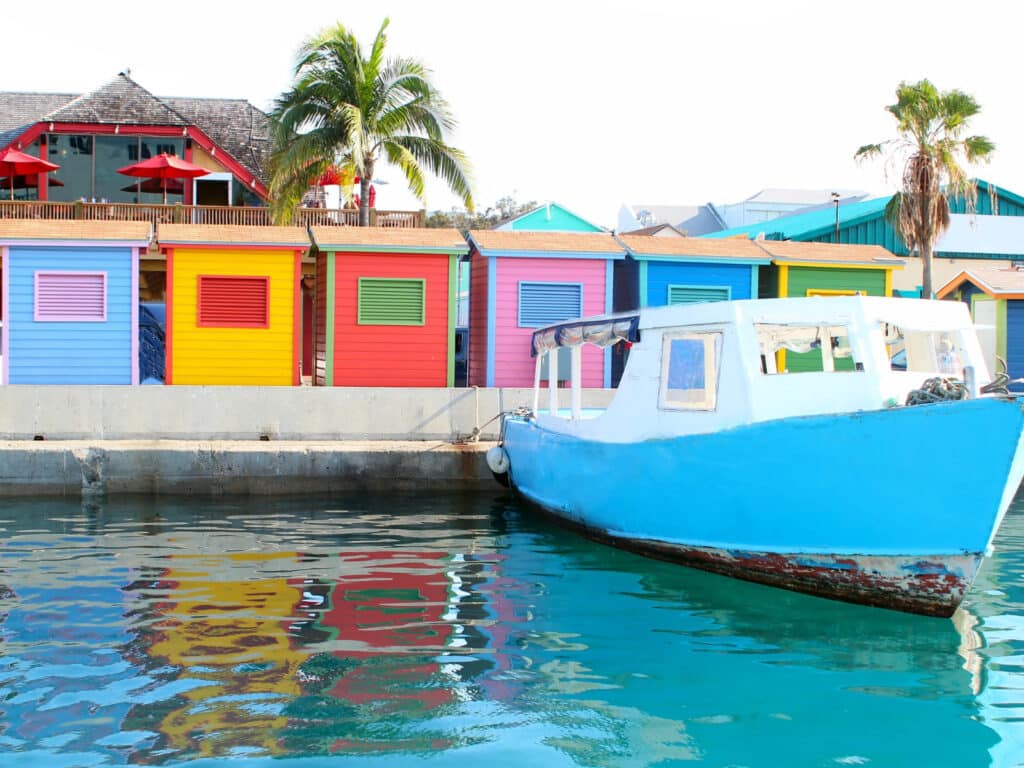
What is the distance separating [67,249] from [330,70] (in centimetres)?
859

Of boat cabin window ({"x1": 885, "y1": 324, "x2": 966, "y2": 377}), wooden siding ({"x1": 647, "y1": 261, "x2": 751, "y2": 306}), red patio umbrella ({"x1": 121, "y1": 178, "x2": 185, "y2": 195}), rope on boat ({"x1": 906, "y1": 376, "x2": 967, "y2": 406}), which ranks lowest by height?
rope on boat ({"x1": 906, "y1": 376, "x2": 967, "y2": 406})

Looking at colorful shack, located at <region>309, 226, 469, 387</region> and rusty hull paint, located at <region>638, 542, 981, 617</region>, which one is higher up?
colorful shack, located at <region>309, 226, 469, 387</region>

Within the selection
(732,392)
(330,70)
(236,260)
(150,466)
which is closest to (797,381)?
(732,392)

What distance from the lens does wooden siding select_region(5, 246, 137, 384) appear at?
17.5 meters

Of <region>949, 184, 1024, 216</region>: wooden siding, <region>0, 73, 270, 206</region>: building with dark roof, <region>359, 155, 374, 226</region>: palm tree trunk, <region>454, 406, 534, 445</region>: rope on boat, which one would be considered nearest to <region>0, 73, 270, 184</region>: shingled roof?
<region>0, 73, 270, 206</region>: building with dark roof

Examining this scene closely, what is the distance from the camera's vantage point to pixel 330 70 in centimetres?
2406

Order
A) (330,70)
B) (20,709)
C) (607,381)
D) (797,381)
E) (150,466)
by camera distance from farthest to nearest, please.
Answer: (330,70)
(607,381)
(150,466)
(797,381)
(20,709)

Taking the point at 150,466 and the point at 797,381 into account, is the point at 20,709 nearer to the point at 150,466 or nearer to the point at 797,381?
the point at 797,381

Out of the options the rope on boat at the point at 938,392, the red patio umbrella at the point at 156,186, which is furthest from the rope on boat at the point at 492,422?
the red patio umbrella at the point at 156,186

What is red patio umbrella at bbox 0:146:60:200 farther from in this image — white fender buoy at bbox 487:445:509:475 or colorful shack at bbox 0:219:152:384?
white fender buoy at bbox 487:445:509:475

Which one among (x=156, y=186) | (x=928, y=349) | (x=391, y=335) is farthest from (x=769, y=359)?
(x=156, y=186)

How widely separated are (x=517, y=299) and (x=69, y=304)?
7.47 metres

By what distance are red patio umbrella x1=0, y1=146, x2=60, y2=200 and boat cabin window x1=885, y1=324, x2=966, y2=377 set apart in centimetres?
2231

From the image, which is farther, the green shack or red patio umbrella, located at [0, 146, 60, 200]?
red patio umbrella, located at [0, 146, 60, 200]
